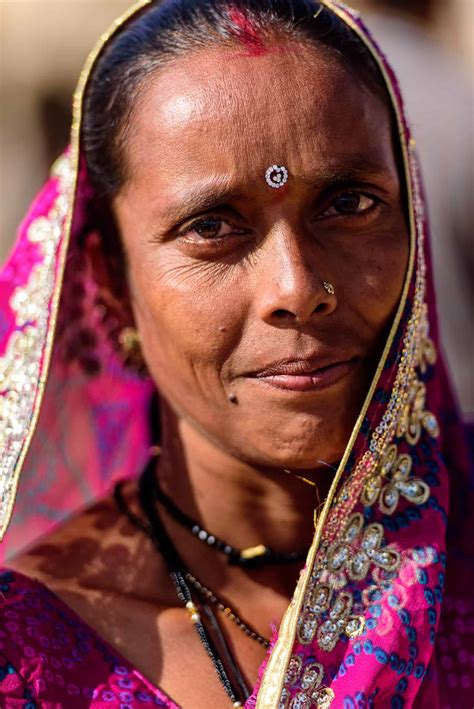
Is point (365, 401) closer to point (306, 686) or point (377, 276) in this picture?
point (377, 276)

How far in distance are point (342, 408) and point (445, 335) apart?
8.99ft

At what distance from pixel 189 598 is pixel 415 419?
2.12 feet

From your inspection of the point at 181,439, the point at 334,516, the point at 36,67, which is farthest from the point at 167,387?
the point at 36,67

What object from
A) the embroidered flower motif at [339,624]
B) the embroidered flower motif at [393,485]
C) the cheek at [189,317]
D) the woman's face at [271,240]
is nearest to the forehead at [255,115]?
the woman's face at [271,240]

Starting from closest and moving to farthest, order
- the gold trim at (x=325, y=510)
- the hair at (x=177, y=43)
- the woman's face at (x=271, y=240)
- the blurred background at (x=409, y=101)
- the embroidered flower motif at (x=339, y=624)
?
the gold trim at (x=325, y=510)
the embroidered flower motif at (x=339, y=624)
the woman's face at (x=271, y=240)
the hair at (x=177, y=43)
the blurred background at (x=409, y=101)

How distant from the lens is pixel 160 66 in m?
2.35

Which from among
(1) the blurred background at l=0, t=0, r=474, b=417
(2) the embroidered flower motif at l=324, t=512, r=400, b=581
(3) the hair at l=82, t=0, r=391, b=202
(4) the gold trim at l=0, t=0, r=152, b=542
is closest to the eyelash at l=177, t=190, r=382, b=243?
(3) the hair at l=82, t=0, r=391, b=202

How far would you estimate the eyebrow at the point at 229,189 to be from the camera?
2197 mm

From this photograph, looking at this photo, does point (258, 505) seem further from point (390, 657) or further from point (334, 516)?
point (390, 657)

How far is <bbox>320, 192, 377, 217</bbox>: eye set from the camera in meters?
2.28

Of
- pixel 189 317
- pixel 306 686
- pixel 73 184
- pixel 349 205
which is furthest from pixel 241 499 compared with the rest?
pixel 73 184

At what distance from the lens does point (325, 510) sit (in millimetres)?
2115

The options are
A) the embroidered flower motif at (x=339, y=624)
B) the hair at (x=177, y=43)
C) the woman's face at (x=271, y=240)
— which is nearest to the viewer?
the embroidered flower motif at (x=339, y=624)

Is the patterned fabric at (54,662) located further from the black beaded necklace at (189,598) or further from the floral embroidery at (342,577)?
the floral embroidery at (342,577)
